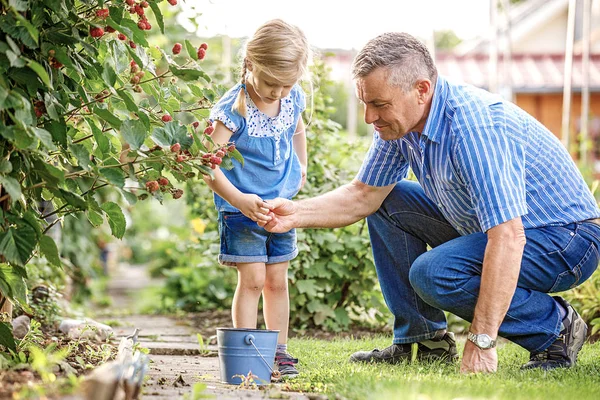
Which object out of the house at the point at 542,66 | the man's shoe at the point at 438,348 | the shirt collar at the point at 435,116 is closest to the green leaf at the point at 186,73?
the shirt collar at the point at 435,116

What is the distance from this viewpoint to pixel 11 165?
2.05 meters

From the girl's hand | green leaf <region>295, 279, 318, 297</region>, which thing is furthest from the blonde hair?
green leaf <region>295, 279, 318, 297</region>

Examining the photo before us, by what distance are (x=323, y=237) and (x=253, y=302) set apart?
45.4 inches

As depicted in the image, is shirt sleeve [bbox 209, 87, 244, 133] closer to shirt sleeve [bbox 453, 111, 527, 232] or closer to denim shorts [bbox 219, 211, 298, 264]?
denim shorts [bbox 219, 211, 298, 264]

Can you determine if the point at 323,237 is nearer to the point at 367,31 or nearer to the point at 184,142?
the point at 184,142

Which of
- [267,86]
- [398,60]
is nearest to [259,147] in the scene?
[267,86]

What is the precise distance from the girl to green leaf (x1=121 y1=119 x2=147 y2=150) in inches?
27.9

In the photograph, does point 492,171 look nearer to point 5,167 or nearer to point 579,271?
point 579,271

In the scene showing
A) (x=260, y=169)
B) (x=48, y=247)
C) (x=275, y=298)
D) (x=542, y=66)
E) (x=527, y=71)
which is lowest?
(x=275, y=298)

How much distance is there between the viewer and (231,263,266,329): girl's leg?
121 inches

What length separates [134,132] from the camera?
2176mm

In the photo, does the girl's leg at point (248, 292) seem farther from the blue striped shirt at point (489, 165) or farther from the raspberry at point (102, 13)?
the raspberry at point (102, 13)

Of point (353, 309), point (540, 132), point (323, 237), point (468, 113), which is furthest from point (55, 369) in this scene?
point (353, 309)

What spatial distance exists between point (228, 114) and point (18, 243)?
1.18 m
